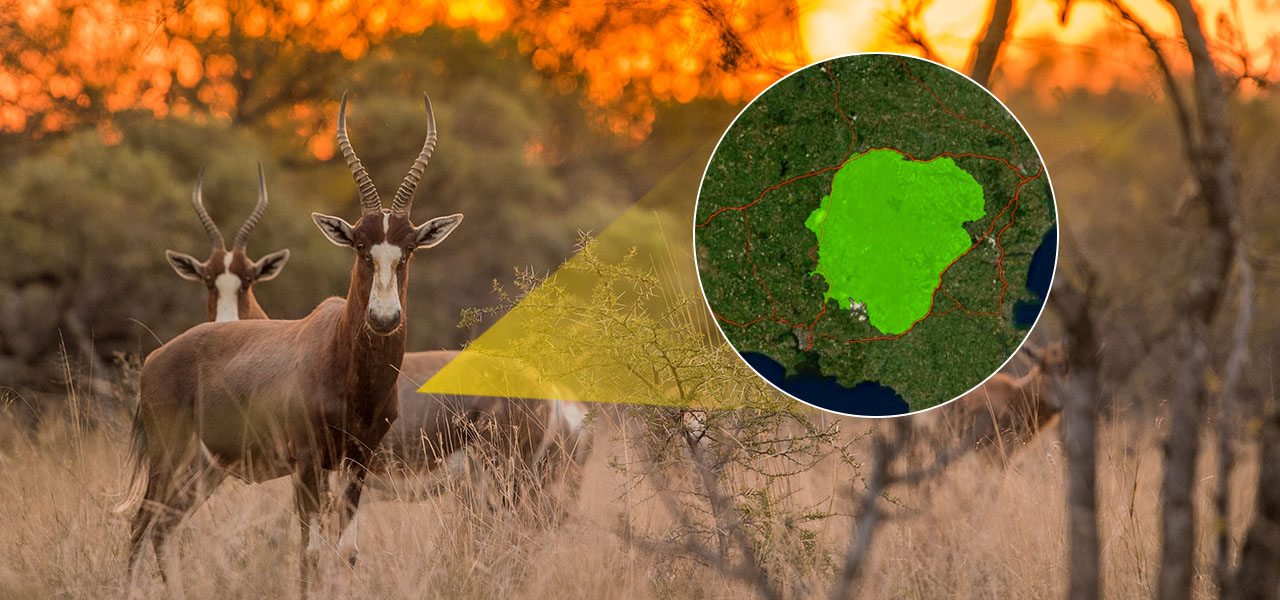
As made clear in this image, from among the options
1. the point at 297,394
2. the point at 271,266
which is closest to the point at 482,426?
the point at 297,394

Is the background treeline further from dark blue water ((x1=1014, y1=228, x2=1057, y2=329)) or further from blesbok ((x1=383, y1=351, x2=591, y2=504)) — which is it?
dark blue water ((x1=1014, y1=228, x2=1057, y2=329))

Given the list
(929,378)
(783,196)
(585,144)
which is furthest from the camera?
(585,144)

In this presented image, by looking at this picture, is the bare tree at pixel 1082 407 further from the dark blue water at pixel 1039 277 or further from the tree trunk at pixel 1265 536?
the tree trunk at pixel 1265 536

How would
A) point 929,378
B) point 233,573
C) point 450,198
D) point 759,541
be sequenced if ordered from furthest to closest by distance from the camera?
point 450,198 < point 233,573 < point 759,541 < point 929,378

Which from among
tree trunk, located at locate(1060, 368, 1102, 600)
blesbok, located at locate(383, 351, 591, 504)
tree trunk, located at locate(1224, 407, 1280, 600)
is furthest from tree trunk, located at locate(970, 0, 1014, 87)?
blesbok, located at locate(383, 351, 591, 504)

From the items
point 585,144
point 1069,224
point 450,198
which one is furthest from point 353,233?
point 585,144

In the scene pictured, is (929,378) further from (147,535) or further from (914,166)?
(147,535)

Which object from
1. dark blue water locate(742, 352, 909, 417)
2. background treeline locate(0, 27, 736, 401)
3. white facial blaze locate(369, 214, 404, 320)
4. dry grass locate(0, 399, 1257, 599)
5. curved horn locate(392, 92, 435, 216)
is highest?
background treeline locate(0, 27, 736, 401)
